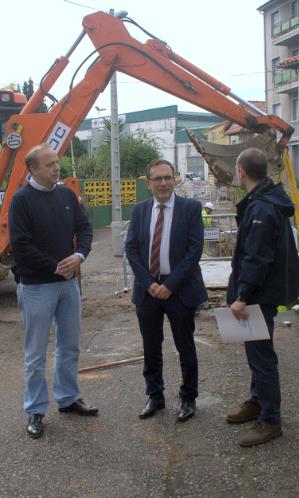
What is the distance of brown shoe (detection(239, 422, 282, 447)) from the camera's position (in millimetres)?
3508

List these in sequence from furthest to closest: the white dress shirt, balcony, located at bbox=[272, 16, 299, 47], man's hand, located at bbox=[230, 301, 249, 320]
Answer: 1. balcony, located at bbox=[272, 16, 299, 47]
2. the white dress shirt
3. man's hand, located at bbox=[230, 301, 249, 320]

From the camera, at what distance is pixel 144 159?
33500 millimetres

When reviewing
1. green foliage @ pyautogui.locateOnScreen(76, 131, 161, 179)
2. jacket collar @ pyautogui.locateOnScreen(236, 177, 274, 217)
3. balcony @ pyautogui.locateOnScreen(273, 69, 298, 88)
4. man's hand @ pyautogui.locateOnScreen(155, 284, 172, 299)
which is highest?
balcony @ pyautogui.locateOnScreen(273, 69, 298, 88)

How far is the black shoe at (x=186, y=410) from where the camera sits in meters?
3.95

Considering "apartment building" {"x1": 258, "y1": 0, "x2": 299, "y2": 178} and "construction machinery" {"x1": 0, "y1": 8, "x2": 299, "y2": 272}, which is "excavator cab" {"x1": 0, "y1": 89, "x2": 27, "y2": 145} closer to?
"construction machinery" {"x1": 0, "y1": 8, "x2": 299, "y2": 272}

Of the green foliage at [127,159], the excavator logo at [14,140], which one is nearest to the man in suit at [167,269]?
the excavator logo at [14,140]

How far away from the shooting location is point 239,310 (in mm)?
3488

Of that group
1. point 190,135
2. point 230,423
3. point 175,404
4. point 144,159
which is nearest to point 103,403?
point 175,404

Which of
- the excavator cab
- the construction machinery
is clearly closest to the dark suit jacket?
the construction machinery

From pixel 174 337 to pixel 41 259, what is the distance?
118 cm

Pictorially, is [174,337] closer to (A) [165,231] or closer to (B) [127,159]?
(A) [165,231]

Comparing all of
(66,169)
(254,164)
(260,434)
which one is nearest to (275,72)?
(66,169)

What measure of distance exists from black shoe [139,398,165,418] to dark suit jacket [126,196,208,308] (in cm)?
80

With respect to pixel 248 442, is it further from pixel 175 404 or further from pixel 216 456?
pixel 175 404
